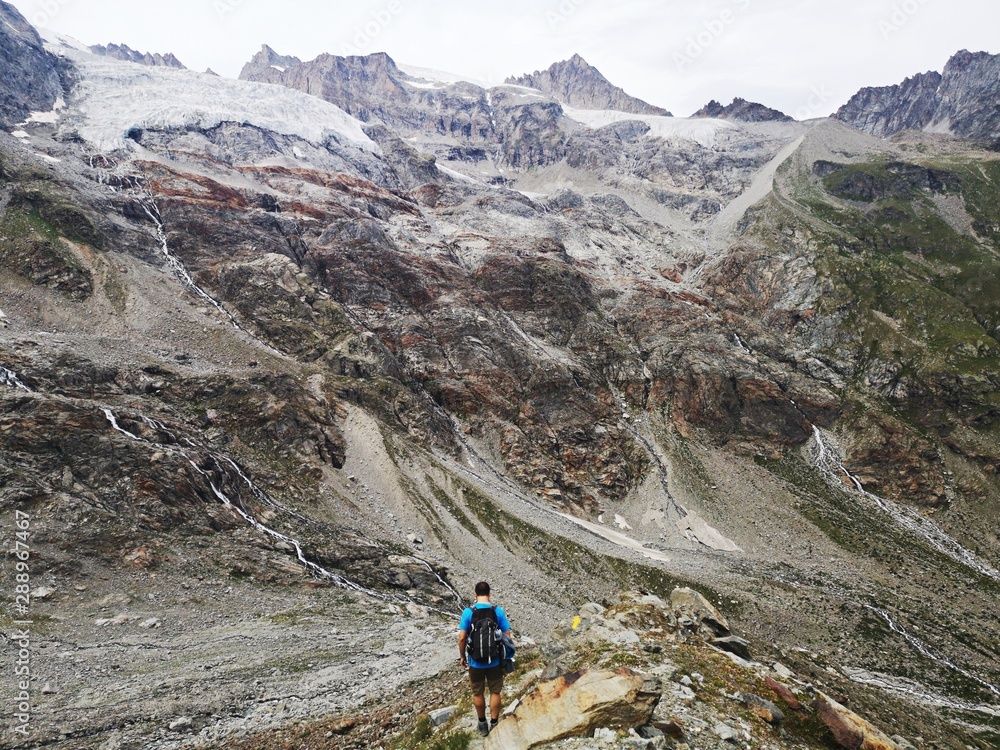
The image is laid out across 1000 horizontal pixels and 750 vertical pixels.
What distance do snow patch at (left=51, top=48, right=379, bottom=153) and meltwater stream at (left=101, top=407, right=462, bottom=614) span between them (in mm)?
100526

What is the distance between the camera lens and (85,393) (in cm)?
4941

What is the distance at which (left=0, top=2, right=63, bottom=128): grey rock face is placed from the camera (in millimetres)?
Result: 115338

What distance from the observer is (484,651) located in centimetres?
1084

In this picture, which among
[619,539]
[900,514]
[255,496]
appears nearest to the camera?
[255,496]

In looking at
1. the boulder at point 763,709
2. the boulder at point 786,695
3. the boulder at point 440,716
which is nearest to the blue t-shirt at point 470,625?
the boulder at point 440,716

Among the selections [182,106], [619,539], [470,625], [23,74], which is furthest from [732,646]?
[23,74]

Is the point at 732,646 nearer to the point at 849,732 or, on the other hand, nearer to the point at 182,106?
the point at 849,732

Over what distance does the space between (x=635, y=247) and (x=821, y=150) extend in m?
92.7

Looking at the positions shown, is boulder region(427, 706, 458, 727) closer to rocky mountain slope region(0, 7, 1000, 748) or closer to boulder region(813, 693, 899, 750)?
rocky mountain slope region(0, 7, 1000, 748)

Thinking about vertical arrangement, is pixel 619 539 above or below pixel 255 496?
below

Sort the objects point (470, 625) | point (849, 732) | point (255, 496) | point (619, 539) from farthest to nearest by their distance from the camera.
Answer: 1. point (619, 539)
2. point (255, 496)
3. point (849, 732)
4. point (470, 625)

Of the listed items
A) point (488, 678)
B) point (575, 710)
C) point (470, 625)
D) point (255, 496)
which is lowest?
point (255, 496)

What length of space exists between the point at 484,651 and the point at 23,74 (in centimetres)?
19116

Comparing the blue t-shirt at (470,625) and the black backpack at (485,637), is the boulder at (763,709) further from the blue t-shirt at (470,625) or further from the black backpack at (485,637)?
the black backpack at (485,637)
